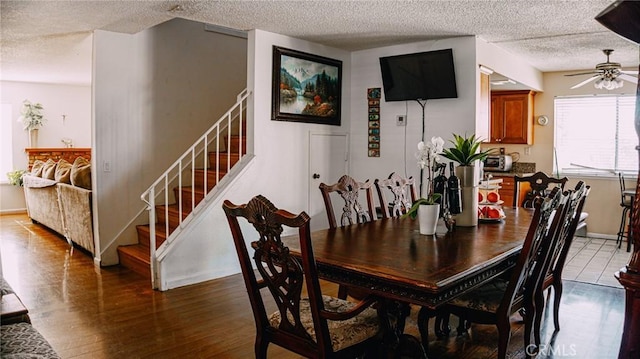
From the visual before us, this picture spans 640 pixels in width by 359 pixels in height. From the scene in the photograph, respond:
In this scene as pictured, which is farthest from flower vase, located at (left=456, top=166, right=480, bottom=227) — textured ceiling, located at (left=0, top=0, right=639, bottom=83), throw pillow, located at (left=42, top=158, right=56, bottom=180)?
throw pillow, located at (left=42, top=158, right=56, bottom=180)

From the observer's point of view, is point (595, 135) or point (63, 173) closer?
point (63, 173)

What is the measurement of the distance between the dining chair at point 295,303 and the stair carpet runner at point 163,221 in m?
2.69

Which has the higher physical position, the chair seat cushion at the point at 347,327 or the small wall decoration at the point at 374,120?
the small wall decoration at the point at 374,120

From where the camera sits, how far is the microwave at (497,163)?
23.5 ft

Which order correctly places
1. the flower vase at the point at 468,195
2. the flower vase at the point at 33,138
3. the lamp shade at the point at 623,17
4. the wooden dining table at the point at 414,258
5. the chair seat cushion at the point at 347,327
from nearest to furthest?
the lamp shade at the point at 623,17 → the wooden dining table at the point at 414,258 → the chair seat cushion at the point at 347,327 → the flower vase at the point at 468,195 → the flower vase at the point at 33,138

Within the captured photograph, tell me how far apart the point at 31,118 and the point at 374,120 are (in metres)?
7.09

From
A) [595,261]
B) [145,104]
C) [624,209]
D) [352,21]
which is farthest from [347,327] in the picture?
[624,209]

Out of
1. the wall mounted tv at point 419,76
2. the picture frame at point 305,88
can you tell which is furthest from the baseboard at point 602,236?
the picture frame at point 305,88

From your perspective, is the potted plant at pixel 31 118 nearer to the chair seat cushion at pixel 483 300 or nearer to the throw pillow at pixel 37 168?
the throw pillow at pixel 37 168

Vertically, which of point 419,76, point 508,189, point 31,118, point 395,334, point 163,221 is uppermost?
point 419,76

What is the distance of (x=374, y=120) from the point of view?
18.7 ft

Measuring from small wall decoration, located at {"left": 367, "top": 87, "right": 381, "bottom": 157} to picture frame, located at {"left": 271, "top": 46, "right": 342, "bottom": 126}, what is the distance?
378 mm

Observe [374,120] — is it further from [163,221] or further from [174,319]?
[174,319]

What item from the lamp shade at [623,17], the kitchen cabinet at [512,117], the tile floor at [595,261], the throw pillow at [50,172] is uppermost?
the kitchen cabinet at [512,117]
